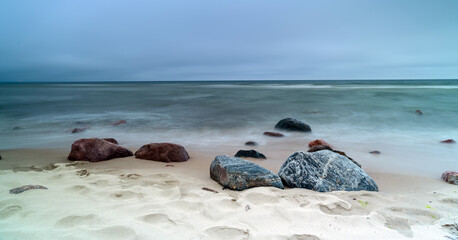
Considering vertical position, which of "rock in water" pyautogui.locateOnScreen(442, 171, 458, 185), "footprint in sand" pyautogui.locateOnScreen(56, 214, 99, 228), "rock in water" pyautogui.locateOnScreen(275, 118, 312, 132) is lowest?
"rock in water" pyautogui.locateOnScreen(442, 171, 458, 185)

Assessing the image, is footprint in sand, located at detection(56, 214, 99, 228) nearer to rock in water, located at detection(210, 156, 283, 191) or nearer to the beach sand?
the beach sand

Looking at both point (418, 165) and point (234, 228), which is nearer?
point (234, 228)

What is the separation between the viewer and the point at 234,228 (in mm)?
2281

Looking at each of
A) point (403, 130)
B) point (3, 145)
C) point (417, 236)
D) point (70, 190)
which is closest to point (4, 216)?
point (70, 190)

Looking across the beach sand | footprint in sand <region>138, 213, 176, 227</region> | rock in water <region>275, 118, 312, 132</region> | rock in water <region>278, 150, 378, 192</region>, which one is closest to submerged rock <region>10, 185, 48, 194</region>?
the beach sand

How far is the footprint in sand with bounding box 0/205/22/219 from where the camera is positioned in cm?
236

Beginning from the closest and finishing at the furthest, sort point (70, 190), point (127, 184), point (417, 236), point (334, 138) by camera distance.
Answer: point (417, 236) → point (70, 190) → point (127, 184) → point (334, 138)

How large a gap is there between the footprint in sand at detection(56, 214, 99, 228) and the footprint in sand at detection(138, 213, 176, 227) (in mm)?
394

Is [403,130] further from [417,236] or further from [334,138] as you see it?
[417,236]

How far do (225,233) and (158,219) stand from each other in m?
0.64

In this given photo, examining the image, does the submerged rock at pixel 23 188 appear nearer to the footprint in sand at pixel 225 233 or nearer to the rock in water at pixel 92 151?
the rock in water at pixel 92 151

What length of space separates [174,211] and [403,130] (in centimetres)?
938

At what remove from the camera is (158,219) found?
241 cm

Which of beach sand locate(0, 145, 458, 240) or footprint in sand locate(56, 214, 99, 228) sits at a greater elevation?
footprint in sand locate(56, 214, 99, 228)
